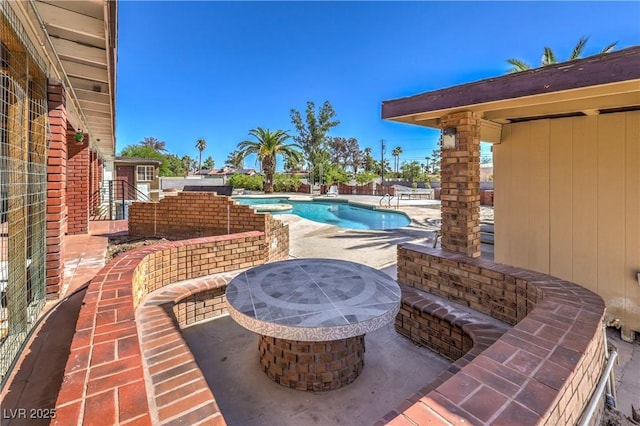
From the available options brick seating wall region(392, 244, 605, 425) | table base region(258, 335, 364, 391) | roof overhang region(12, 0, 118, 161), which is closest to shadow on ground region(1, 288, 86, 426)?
table base region(258, 335, 364, 391)

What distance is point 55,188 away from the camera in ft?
9.62

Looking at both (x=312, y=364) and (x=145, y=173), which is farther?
(x=145, y=173)

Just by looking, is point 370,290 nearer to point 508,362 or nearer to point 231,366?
point 508,362

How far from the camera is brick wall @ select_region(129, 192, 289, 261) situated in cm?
546

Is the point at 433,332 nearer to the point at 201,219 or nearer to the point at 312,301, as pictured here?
the point at 312,301

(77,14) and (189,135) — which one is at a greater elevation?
(189,135)

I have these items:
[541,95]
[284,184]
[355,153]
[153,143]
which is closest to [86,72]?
[541,95]

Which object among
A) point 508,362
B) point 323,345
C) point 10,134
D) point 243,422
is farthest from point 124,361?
point 10,134

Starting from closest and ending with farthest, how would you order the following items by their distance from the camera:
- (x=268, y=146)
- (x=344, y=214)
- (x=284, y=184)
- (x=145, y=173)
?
(x=344, y=214) → (x=145, y=173) → (x=268, y=146) → (x=284, y=184)

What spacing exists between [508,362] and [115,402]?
1.82m

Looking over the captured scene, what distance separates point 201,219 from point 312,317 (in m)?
4.78

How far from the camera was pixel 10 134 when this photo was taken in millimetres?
2252

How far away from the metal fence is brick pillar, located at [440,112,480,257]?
387cm

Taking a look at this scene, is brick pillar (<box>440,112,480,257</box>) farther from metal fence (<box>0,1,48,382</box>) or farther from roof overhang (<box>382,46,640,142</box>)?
metal fence (<box>0,1,48,382</box>)
